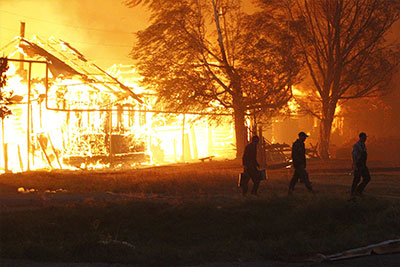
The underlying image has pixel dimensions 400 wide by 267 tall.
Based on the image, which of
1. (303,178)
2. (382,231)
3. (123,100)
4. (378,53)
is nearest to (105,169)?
(123,100)

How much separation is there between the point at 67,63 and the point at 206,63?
289 inches

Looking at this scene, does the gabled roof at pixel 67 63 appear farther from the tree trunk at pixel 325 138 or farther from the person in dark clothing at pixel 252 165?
the person in dark clothing at pixel 252 165

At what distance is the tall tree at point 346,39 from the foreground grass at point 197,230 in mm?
19694

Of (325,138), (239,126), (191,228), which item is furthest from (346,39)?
(191,228)

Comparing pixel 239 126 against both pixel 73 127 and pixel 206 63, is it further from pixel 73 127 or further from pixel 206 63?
pixel 73 127

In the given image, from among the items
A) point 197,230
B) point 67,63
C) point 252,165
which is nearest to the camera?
point 197,230

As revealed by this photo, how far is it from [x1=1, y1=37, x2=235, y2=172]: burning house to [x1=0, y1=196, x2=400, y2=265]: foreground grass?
Result: 1287 centimetres

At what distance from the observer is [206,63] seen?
86.8ft

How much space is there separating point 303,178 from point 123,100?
1481 centimetres

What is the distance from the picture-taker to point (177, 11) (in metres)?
26.8

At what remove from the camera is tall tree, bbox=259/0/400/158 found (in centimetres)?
2991

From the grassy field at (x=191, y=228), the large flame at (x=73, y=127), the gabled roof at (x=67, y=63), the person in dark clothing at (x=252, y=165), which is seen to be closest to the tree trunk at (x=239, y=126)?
the large flame at (x=73, y=127)

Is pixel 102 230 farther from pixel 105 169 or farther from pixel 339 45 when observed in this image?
pixel 339 45

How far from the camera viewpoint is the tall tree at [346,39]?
29906 mm
